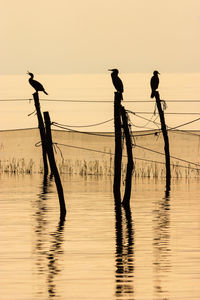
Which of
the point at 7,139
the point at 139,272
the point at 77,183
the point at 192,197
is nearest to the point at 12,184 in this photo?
the point at 77,183

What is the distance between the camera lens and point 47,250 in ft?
66.2

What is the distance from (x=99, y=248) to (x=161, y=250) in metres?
1.13

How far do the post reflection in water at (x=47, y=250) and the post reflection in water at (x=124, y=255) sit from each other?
94cm

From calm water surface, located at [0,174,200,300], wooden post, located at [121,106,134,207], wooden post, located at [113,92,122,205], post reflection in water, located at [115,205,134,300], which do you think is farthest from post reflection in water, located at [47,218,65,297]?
wooden post, located at [113,92,122,205]

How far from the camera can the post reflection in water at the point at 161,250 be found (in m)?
15.6

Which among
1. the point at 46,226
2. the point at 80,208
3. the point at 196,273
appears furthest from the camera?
the point at 80,208

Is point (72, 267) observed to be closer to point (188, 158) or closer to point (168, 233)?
point (168, 233)

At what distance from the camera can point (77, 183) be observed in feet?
142

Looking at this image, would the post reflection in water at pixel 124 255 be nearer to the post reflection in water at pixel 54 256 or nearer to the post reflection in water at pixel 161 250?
the post reflection in water at pixel 161 250

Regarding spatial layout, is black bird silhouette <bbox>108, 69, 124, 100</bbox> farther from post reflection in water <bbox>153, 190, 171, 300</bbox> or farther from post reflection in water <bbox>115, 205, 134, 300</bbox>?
post reflection in water <bbox>115, 205, 134, 300</bbox>

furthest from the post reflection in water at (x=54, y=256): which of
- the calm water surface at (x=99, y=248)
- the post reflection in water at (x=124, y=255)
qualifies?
the post reflection in water at (x=124, y=255)

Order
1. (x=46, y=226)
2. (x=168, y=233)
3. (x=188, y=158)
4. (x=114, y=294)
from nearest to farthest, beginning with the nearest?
(x=114, y=294)
(x=168, y=233)
(x=46, y=226)
(x=188, y=158)

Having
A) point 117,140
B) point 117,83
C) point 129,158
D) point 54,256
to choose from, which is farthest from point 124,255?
point 117,83

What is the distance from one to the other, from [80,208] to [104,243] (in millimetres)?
9257
